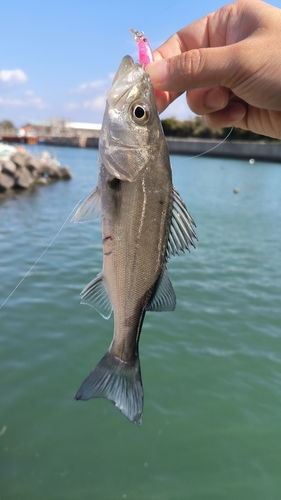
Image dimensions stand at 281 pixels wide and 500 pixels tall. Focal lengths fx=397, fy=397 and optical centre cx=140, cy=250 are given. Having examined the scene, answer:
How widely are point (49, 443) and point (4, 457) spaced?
461 mm

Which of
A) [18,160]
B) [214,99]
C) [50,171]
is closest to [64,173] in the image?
[50,171]

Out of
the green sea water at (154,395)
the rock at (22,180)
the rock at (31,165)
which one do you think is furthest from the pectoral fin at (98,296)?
the rock at (31,165)

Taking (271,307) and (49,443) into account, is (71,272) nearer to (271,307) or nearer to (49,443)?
(271,307)

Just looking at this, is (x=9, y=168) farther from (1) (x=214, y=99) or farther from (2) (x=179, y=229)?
(2) (x=179, y=229)

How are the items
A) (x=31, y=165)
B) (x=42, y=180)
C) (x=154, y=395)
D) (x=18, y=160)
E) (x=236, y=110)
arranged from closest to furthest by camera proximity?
(x=236, y=110), (x=154, y=395), (x=18, y=160), (x=31, y=165), (x=42, y=180)

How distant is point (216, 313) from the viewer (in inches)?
295

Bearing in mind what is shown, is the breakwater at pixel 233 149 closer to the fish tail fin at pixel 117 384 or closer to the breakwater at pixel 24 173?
the breakwater at pixel 24 173

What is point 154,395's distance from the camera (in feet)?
16.7

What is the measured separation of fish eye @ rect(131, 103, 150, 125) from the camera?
7.95ft

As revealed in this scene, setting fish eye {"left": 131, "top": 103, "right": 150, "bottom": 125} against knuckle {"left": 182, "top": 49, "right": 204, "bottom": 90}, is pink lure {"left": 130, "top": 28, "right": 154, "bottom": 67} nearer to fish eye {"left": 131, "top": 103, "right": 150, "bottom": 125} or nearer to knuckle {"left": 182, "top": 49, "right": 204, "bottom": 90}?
knuckle {"left": 182, "top": 49, "right": 204, "bottom": 90}

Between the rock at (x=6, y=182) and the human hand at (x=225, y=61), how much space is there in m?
19.4

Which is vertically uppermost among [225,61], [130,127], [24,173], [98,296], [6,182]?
[225,61]

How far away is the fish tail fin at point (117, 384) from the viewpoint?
2.58 meters

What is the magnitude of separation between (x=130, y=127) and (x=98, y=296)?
112cm
